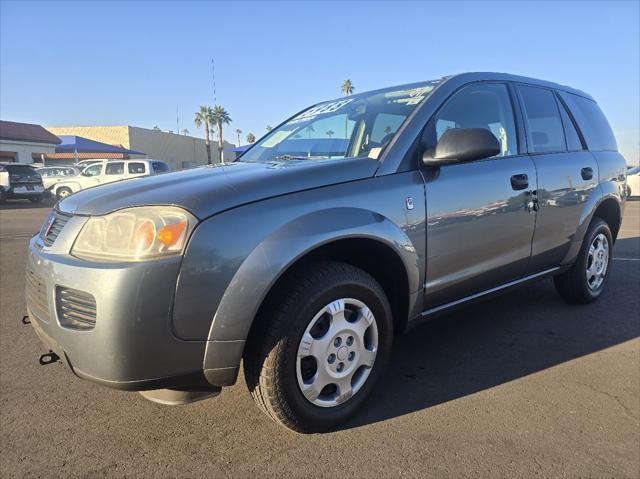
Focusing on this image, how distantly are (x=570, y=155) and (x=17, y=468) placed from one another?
13.5 ft

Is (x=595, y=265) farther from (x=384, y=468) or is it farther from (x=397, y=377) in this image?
(x=384, y=468)

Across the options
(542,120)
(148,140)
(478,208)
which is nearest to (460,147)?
(478,208)

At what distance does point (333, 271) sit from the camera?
7.23 ft

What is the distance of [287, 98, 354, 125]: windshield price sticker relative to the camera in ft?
11.4

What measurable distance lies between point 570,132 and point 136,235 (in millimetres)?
3614

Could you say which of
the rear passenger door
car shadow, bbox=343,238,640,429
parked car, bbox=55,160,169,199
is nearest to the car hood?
car shadow, bbox=343,238,640,429

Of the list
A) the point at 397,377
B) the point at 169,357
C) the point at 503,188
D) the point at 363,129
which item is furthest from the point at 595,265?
the point at 169,357

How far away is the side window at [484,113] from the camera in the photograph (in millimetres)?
2945

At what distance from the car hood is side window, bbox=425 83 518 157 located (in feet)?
2.69

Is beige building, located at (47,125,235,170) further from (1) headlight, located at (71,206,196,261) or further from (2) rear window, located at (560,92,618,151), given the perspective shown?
(1) headlight, located at (71,206,196,261)

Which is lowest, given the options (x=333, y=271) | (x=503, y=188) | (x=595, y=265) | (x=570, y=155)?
(x=595, y=265)

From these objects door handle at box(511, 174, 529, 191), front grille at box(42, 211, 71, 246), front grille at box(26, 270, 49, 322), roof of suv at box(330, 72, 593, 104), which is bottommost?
front grille at box(26, 270, 49, 322)

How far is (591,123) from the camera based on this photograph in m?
4.22

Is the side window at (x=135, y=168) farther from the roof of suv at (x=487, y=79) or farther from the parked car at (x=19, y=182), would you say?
the roof of suv at (x=487, y=79)
